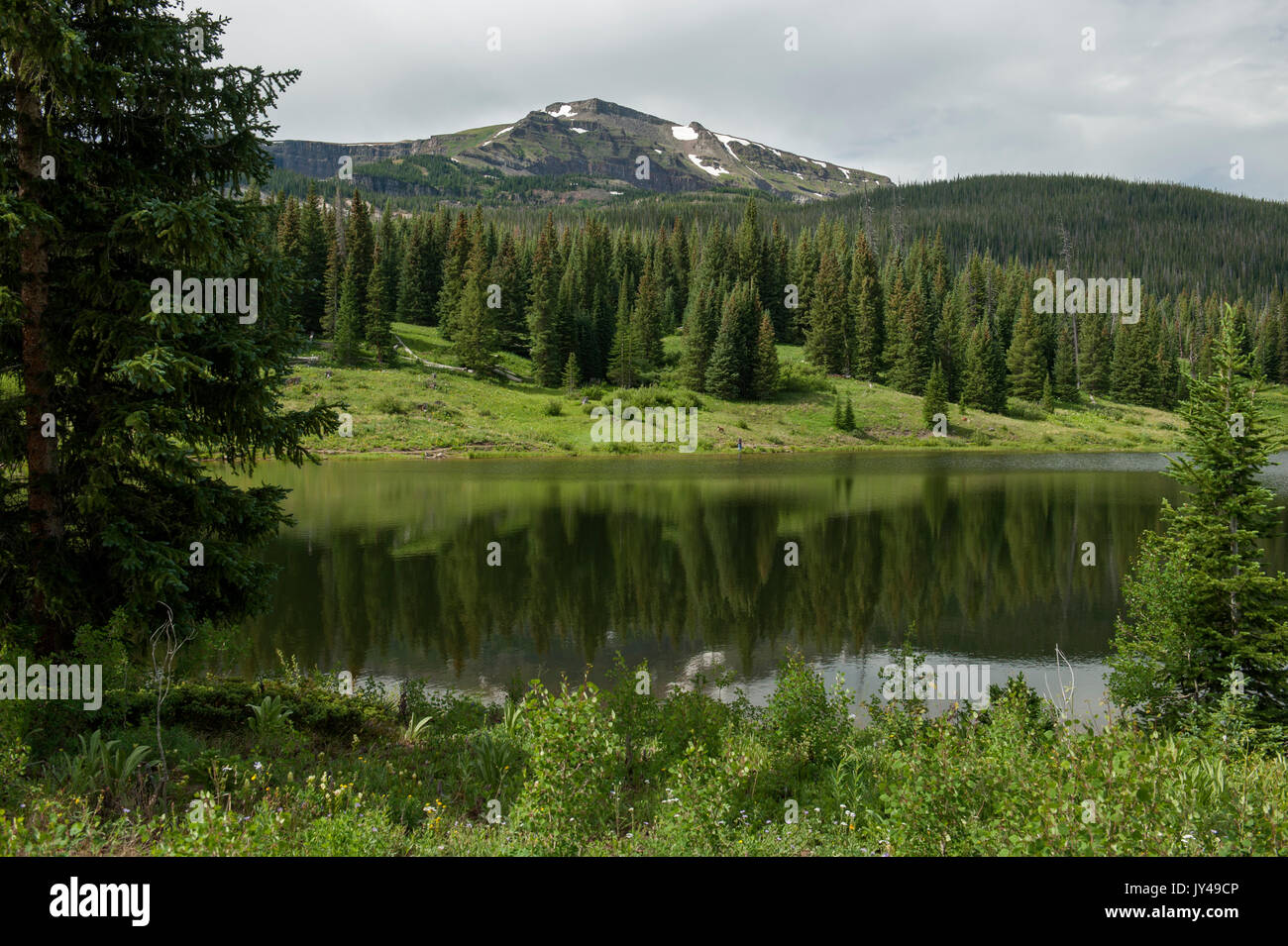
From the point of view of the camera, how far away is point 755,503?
35.0m

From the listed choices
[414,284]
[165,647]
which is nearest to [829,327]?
[414,284]

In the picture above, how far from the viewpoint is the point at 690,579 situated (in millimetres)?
21047

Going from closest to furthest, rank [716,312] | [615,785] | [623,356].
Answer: [615,785] → [623,356] → [716,312]

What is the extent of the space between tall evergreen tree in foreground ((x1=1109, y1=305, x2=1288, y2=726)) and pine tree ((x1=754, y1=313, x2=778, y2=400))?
62908 mm

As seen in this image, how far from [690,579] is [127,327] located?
51.4 ft

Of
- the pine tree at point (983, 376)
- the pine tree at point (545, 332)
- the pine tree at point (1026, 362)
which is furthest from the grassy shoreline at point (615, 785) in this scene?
the pine tree at point (1026, 362)

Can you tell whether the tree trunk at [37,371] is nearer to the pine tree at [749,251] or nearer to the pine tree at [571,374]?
the pine tree at [571,374]

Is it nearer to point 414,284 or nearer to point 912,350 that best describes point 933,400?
point 912,350

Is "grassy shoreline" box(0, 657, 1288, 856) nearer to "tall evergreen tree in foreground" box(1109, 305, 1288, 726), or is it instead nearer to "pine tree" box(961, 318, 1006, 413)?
"tall evergreen tree in foreground" box(1109, 305, 1288, 726)

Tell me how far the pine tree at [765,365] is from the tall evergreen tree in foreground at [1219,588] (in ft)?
206

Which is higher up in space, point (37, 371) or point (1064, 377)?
point (1064, 377)

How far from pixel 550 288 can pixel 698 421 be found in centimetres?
2578

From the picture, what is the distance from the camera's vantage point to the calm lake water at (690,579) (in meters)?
15.1
